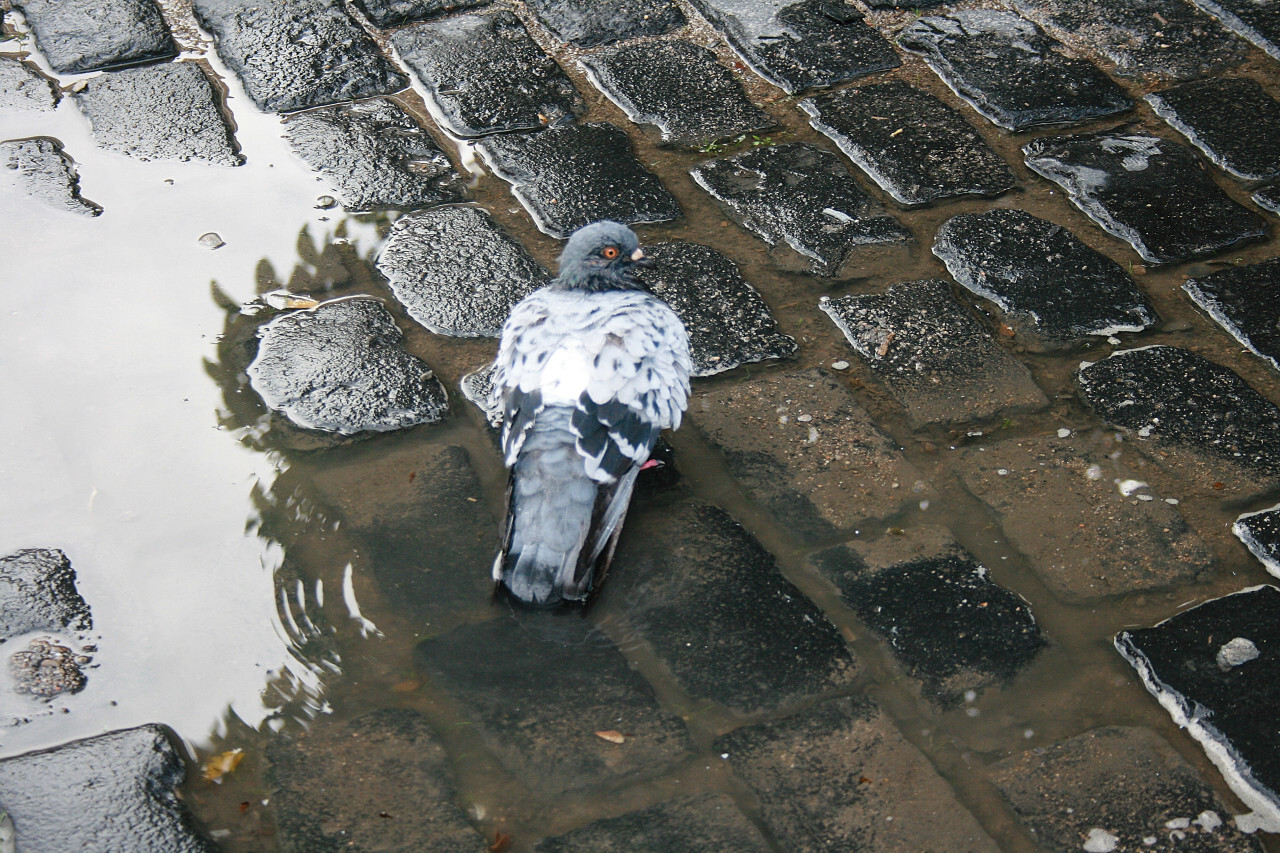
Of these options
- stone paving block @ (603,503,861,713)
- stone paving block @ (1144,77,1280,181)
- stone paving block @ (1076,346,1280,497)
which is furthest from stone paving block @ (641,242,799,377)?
stone paving block @ (1144,77,1280,181)

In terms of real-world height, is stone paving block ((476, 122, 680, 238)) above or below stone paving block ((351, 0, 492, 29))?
below

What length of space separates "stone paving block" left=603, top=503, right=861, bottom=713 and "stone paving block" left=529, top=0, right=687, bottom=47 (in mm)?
2881

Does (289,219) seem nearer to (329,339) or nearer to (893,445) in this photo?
(329,339)

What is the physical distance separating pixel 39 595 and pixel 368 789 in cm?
109

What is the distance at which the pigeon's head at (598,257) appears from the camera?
132 inches

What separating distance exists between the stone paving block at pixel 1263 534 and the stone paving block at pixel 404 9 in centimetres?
406

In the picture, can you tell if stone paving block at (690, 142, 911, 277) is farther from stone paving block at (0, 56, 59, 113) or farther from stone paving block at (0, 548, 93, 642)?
stone paving block at (0, 56, 59, 113)

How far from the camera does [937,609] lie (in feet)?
9.68

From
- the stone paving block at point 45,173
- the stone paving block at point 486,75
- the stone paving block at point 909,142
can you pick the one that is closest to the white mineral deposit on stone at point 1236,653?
the stone paving block at point 909,142

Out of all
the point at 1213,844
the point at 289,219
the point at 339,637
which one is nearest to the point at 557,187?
the point at 289,219

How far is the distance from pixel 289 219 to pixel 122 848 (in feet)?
8.34

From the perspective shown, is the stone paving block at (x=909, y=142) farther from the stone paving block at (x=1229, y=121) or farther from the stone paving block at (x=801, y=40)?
the stone paving block at (x=1229, y=121)

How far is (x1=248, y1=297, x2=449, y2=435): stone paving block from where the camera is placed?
3.46m

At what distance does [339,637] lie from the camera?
2850 mm
